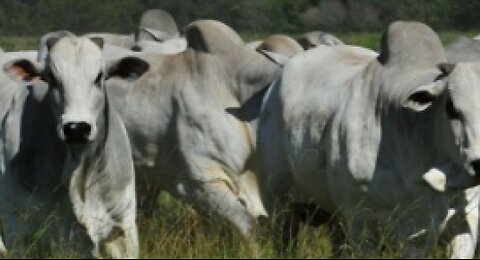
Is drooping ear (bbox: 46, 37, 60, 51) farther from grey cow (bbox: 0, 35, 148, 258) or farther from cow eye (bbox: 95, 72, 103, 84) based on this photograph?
cow eye (bbox: 95, 72, 103, 84)

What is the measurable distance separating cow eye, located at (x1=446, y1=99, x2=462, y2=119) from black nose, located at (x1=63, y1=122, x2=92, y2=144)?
1.81 m

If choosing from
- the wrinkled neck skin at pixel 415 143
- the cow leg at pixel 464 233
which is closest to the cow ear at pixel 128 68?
the wrinkled neck skin at pixel 415 143

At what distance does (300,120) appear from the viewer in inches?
366

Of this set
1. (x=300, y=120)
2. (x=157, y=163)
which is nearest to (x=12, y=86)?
(x=157, y=163)

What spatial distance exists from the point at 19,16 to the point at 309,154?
34.5 metres

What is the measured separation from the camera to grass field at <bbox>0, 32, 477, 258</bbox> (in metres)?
8.15

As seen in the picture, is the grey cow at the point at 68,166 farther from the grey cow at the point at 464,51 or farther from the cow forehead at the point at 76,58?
the grey cow at the point at 464,51

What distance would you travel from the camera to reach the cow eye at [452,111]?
26.2ft

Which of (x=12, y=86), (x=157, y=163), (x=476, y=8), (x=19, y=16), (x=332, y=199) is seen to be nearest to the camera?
(x=332, y=199)

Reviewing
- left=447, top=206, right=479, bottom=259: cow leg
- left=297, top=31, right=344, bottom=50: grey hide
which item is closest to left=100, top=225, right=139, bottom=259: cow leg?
left=447, top=206, right=479, bottom=259: cow leg

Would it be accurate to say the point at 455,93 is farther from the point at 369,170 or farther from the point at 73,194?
the point at 73,194

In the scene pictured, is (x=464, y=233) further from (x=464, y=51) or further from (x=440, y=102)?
(x=464, y=51)

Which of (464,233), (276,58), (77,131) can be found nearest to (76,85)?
(77,131)

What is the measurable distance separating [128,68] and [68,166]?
71 centimetres
